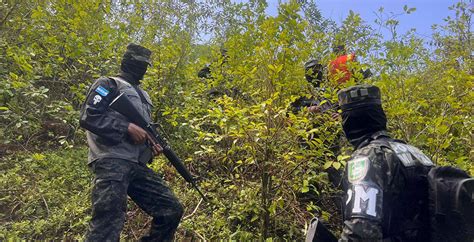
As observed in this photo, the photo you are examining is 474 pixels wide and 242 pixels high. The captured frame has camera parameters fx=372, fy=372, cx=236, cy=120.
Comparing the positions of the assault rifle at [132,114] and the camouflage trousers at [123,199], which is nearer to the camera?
the camouflage trousers at [123,199]

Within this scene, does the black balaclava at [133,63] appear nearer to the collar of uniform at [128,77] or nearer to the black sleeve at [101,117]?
the collar of uniform at [128,77]

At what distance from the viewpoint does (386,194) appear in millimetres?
1602

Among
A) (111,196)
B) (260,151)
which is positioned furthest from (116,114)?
(260,151)

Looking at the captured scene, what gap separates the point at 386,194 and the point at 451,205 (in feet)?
0.84

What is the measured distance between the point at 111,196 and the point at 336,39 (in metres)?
2.82

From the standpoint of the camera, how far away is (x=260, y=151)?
3227mm

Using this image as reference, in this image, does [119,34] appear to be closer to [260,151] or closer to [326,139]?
[260,151]

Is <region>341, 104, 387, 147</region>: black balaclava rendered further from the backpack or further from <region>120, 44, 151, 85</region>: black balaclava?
<region>120, 44, 151, 85</region>: black balaclava

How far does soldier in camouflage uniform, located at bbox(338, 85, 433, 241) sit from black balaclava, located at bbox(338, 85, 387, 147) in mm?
92

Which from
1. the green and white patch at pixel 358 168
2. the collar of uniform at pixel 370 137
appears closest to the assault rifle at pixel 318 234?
the green and white patch at pixel 358 168

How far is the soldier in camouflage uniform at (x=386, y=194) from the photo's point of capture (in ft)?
5.15

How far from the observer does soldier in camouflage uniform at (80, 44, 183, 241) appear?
8.80ft

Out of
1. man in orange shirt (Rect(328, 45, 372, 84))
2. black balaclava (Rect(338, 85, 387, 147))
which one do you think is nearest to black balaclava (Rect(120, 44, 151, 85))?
man in orange shirt (Rect(328, 45, 372, 84))

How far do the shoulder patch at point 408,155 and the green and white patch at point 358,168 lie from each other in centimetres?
15
